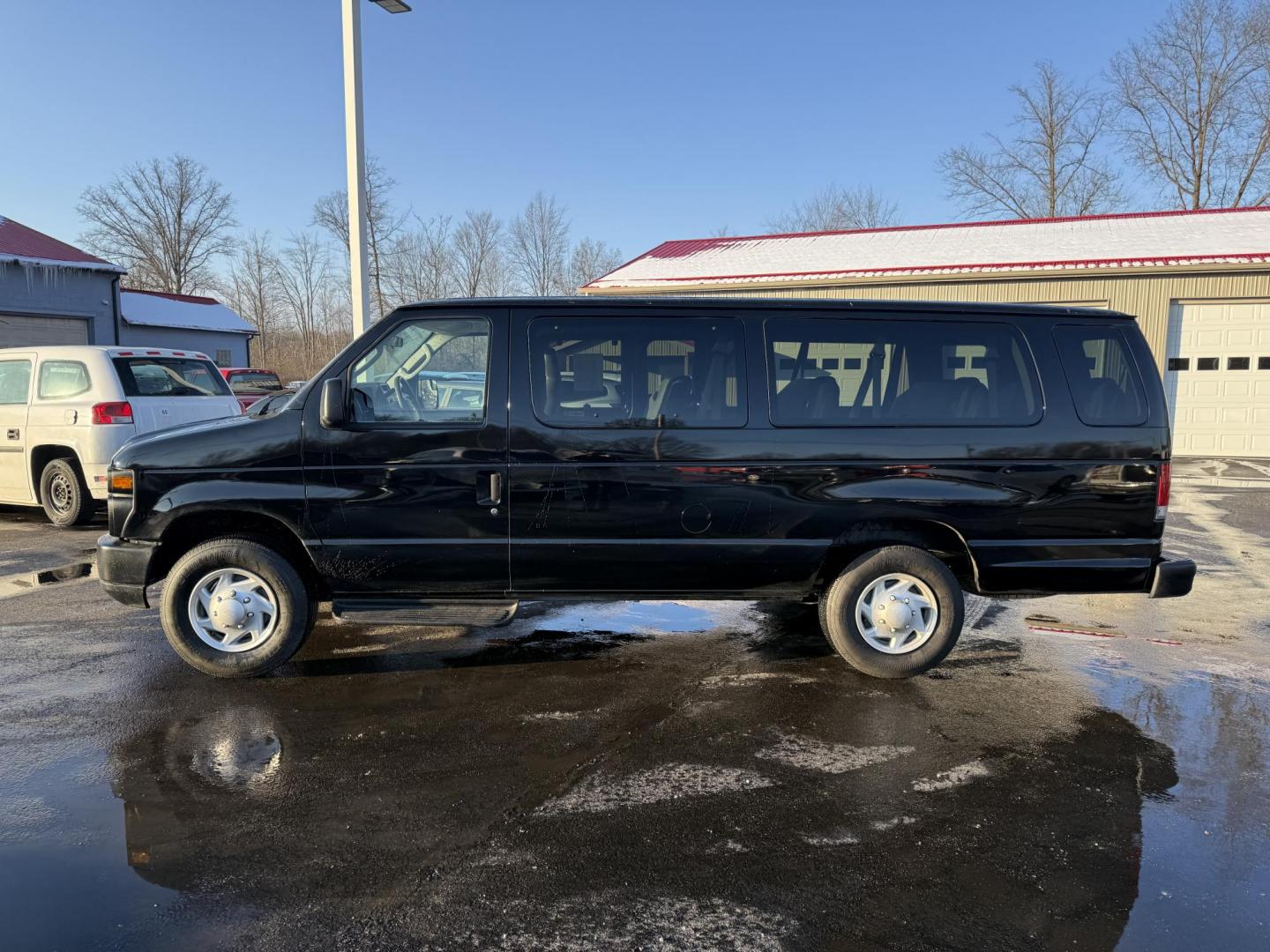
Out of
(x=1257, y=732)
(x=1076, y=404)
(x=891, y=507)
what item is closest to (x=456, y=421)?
(x=891, y=507)

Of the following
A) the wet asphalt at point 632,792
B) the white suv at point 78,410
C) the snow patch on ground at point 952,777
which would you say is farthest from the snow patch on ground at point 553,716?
the white suv at point 78,410

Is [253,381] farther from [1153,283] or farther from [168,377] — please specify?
[1153,283]

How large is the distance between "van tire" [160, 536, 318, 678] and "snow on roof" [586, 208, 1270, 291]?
15386mm

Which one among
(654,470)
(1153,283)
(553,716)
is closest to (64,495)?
(553,716)

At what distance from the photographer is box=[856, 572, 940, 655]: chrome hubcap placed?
487cm

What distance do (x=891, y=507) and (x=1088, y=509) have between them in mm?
1068

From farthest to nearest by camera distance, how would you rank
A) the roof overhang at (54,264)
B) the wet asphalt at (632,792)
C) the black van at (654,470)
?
1. the roof overhang at (54,264)
2. the black van at (654,470)
3. the wet asphalt at (632,792)

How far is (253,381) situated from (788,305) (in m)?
23.3

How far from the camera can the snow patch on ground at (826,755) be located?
3.84 metres

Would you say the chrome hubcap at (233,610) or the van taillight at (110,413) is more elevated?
the van taillight at (110,413)

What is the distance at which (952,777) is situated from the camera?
3729 mm

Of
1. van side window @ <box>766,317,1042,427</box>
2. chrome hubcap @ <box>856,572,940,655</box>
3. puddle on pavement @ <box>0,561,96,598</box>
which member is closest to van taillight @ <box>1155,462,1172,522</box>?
van side window @ <box>766,317,1042,427</box>

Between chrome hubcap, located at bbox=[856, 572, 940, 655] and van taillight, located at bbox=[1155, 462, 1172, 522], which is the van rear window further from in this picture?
van taillight, located at bbox=[1155, 462, 1172, 522]

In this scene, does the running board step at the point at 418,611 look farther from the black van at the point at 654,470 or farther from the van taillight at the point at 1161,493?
the van taillight at the point at 1161,493
